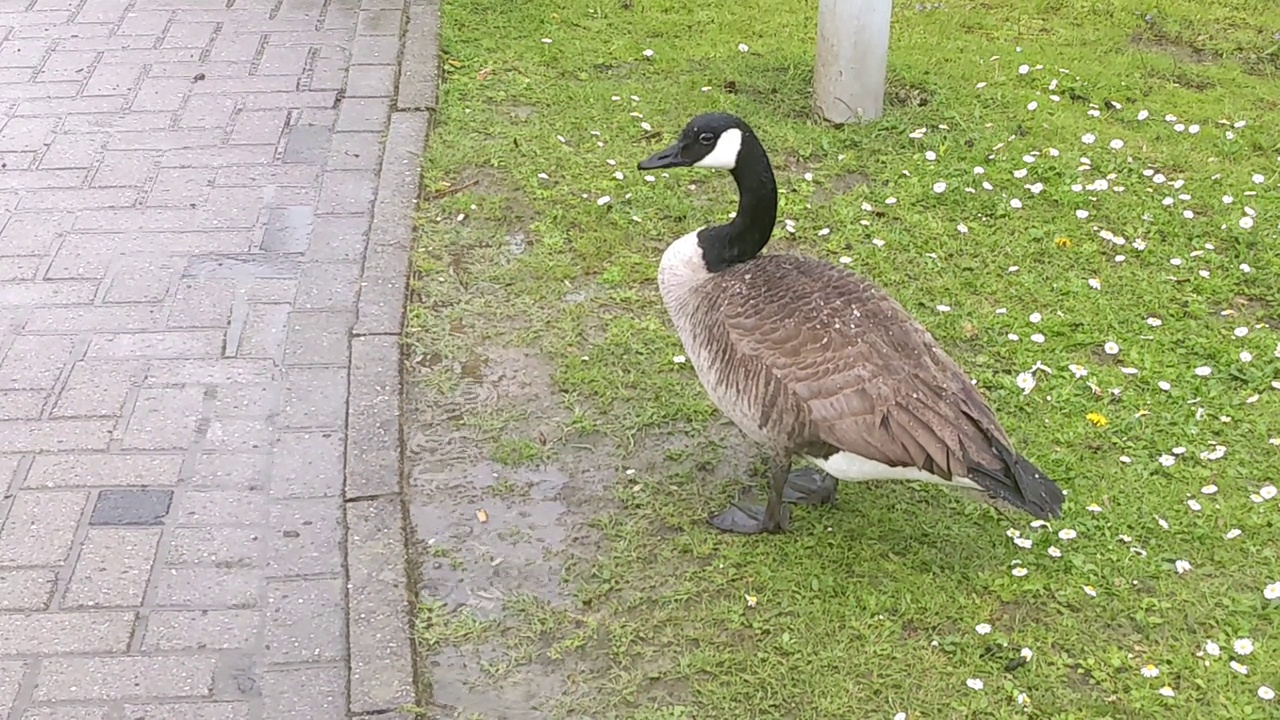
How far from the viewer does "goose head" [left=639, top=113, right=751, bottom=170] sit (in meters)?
3.73

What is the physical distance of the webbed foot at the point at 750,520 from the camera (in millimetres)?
3680

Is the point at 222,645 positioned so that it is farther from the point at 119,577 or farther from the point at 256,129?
the point at 256,129

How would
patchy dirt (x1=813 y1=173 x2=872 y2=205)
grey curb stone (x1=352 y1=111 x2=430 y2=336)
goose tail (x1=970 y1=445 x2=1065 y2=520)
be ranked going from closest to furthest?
1. goose tail (x1=970 y1=445 x2=1065 y2=520)
2. grey curb stone (x1=352 y1=111 x2=430 y2=336)
3. patchy dirt (x1=813 y1=173 x2=872 y2=205)

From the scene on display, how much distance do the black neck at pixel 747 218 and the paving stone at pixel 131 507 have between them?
6.02 ft

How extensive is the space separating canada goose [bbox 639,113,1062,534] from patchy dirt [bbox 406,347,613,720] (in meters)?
0.52

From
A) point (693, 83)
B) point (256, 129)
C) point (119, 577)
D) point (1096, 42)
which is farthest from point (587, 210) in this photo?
point (1096, 42)

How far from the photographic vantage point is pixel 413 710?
3.11m

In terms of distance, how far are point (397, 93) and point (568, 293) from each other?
73.4 inches

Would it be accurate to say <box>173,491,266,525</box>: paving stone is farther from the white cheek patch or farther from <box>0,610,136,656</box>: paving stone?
the white cheek patch

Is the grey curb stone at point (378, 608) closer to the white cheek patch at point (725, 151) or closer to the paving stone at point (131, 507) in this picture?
the paving stone at point (131, 507)

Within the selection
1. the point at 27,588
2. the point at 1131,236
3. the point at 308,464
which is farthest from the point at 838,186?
the point at 27,588

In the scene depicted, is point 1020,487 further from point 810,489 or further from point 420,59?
point 420,59

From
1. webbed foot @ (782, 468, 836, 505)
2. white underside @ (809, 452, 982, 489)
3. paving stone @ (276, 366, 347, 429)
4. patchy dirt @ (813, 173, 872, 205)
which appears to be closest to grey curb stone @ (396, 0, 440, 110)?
patchy dirt @ (813, 173, 872, 205)

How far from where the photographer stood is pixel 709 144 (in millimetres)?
3770
